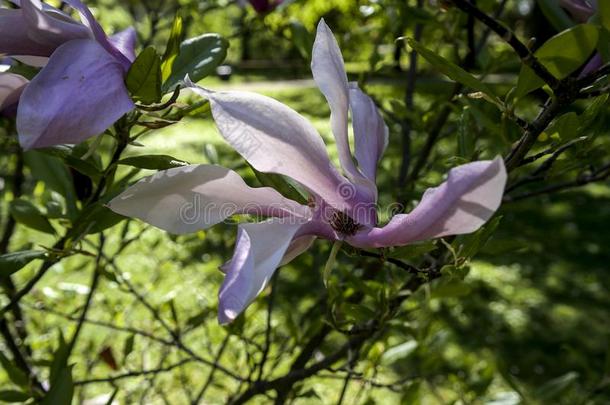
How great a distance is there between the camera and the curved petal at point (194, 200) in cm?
61

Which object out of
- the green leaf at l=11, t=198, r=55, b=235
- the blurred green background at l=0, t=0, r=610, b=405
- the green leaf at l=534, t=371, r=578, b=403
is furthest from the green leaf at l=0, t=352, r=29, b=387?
the green leaf at l=534, t=371, r=578, b=403

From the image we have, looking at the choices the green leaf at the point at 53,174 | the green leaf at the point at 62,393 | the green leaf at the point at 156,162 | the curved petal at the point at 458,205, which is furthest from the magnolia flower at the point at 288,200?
the green leaf at the point at 53,174

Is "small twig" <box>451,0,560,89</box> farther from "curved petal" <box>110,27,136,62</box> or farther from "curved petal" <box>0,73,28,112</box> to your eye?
"curved petal" <box>0,73,28,112</box>

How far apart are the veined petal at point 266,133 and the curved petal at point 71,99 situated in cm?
8

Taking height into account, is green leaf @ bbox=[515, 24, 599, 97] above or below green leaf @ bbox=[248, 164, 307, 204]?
above

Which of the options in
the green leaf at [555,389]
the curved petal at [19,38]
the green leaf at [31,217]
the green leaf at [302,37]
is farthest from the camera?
the green leaf at [555,389]

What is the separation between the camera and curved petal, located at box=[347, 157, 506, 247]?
0.53 metres

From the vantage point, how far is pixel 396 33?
182 centimetres

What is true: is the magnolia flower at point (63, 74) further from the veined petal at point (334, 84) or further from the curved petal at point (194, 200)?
the veined petal at point (334, 84)

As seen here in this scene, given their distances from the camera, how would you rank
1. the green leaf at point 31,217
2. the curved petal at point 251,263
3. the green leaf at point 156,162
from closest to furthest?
the curved petal at point 251,263 < the green leaf at point 156,162 < the green leaf at point 31,217

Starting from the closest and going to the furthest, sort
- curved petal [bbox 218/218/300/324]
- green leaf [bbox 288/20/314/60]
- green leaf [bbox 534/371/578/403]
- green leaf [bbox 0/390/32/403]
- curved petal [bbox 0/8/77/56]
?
curved petal [bbox 218/218/300/324], curved petal [bbox 0/8/77/56], green leaf [bbox 0/390/32/403], green leaf [bbox 288/20/314/60], green leaf [bbox 534/371/578/403]

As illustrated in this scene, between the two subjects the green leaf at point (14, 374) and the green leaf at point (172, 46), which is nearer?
the green leaf at point (172, 46)

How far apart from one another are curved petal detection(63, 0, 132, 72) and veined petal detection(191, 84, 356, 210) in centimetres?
12

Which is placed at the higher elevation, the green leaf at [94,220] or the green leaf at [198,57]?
the green leaf at [198,57]
